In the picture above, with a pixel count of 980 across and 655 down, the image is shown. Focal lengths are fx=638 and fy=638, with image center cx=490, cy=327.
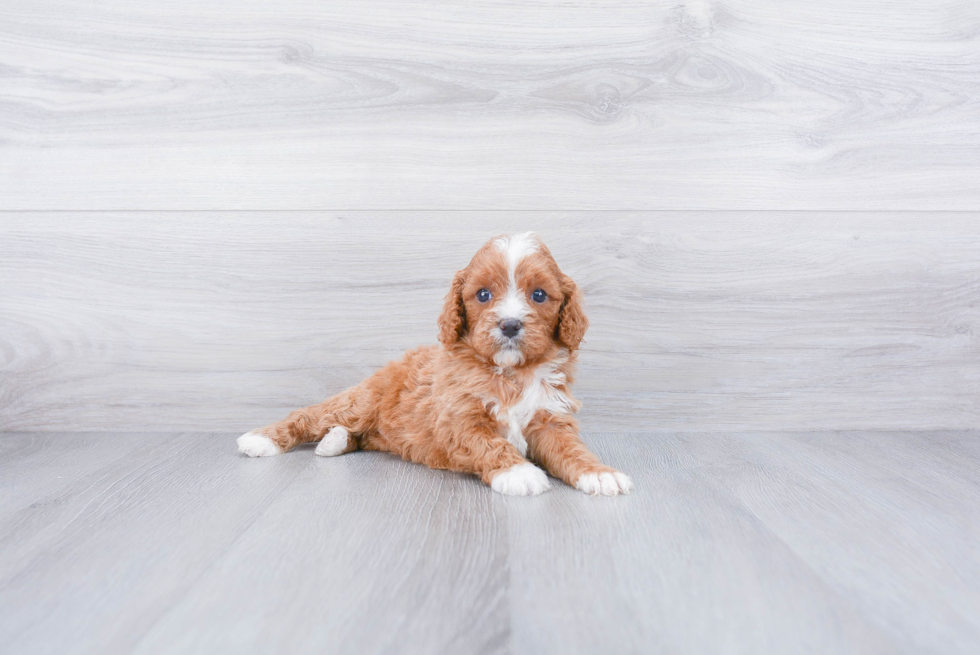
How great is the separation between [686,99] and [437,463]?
139cm

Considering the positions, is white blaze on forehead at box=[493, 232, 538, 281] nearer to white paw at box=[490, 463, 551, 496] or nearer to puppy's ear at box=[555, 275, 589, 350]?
puppy's ear at box=[555, 275, 589, 350]

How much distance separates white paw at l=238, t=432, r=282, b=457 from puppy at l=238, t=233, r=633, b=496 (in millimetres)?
391

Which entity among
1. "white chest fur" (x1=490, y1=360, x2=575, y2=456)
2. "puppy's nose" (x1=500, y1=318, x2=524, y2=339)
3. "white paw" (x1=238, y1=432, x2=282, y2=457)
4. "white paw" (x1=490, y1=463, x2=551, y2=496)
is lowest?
"white paw" (x1=238, y1=432, x2=282, y2=457)

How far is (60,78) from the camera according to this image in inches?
81.6

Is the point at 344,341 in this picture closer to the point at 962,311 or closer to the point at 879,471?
the point at 879,471

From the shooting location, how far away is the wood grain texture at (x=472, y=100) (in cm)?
205

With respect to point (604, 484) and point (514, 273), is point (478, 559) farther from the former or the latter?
point (514, 273)

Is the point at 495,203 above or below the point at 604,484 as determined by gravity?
above

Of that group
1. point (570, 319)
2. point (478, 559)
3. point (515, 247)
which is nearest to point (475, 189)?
point (515, 247)

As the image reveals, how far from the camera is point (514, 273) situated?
154 centimetres

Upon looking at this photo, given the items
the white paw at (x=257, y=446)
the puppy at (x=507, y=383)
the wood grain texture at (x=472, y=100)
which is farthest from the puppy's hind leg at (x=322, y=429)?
the wood grain texture at (x=472, y=100)

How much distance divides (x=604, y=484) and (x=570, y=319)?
0.42 meters

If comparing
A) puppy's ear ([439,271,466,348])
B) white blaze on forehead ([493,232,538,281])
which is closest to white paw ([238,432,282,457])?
puppy's ear ([439,271,466,348])

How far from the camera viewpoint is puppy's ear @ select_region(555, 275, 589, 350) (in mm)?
1604
